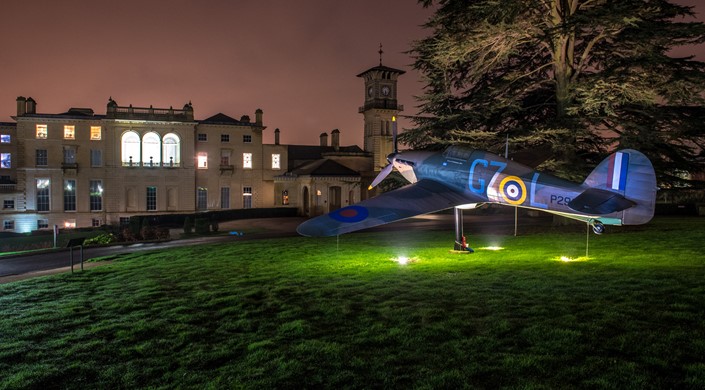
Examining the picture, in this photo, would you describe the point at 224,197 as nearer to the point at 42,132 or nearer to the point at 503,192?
the point at 42,132

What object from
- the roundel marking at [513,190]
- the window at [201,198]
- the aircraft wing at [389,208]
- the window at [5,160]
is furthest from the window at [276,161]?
the roundel marking at [513,190]

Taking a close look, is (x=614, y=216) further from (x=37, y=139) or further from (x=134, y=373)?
(x=37, y=139)

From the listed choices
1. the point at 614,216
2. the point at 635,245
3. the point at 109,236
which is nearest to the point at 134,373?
the point at 614,216

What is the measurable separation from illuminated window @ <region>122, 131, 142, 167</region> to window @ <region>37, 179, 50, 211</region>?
9409mm

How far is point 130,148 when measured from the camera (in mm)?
60000

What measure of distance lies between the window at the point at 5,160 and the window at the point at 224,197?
32025 mm

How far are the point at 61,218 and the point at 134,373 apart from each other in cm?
6007

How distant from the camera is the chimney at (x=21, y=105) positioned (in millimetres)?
57469

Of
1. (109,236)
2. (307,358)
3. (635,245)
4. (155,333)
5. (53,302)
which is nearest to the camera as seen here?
(307,358)

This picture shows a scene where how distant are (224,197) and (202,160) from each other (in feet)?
17.7

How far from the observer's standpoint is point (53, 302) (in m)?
11.8

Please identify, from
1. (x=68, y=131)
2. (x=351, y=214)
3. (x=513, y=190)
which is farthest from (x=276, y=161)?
(x=351, y=214)

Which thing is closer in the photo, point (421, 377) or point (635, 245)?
point (421, 377)

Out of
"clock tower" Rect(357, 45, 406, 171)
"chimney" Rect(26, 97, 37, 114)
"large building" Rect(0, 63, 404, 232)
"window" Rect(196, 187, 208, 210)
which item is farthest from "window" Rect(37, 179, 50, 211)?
"clock tower" Rect(357, 45, 406, 171)
